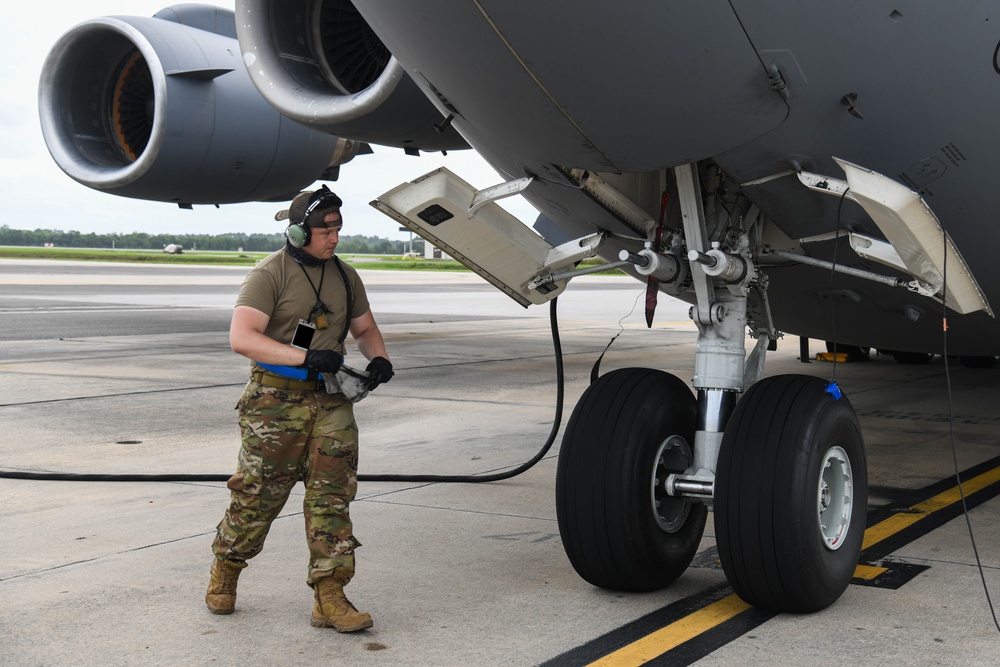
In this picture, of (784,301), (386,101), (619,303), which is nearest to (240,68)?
(386,101)

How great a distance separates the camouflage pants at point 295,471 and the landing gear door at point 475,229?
1.08m

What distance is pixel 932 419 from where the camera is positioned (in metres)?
8.90

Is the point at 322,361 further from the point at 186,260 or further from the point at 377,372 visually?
the point at 186,260

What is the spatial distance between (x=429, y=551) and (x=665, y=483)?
1.15m

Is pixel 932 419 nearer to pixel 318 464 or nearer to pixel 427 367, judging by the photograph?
pixel 427 367

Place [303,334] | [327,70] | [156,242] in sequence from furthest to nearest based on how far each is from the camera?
[156,242] < [327,70] < [303,334]

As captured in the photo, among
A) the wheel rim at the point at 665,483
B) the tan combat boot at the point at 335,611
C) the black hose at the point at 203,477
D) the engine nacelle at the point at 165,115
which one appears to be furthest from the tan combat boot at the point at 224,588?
the engine nacelle at the point at 165,115

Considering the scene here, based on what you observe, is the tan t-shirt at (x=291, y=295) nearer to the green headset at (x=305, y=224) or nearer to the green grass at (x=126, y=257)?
the green headset at (x=305, y=224)

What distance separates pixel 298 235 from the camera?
4090mm

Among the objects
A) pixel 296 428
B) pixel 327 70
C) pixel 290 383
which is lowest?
pixel 296 428

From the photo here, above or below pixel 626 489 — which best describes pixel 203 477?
below

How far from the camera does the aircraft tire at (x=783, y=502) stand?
392cm

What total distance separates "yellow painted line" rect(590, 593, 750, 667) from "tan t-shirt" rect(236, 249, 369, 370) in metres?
1.52

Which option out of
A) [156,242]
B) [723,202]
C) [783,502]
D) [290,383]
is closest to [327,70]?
[723,202]
